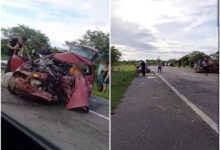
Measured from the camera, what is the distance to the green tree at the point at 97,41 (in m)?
1.41

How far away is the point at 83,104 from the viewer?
4.74 ft

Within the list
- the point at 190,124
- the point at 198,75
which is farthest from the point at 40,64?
the point at 190,124

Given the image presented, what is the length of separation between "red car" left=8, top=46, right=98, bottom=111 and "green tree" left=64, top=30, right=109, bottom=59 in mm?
26

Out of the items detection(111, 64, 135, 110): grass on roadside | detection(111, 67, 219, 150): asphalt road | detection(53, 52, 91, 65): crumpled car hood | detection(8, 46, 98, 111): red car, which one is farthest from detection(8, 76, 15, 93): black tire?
detection(111, 67, 219, 150): asphalt road

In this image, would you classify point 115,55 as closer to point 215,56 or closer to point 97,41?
point 97,41

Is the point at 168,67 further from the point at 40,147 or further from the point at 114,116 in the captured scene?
the point at 40,147

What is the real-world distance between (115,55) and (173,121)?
84cm

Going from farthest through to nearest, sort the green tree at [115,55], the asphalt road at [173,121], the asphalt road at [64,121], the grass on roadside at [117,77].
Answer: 1. the asphalt road at [173,121]
2. the grass on roadside at [117,77]
3. the green tree at [115,55]
4. the asphalt road at [64,121]

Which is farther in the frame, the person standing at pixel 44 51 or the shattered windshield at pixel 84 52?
the person standing at pixel 44 51

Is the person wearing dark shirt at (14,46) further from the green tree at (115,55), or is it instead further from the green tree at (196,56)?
the green tree at (196,56)

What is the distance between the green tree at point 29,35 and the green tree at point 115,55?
36cm

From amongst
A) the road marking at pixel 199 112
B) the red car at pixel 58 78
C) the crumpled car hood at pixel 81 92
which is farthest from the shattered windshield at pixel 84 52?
the road marking at pixel 199 112

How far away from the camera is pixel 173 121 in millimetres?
2084

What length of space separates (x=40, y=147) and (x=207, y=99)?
1.05 metres
